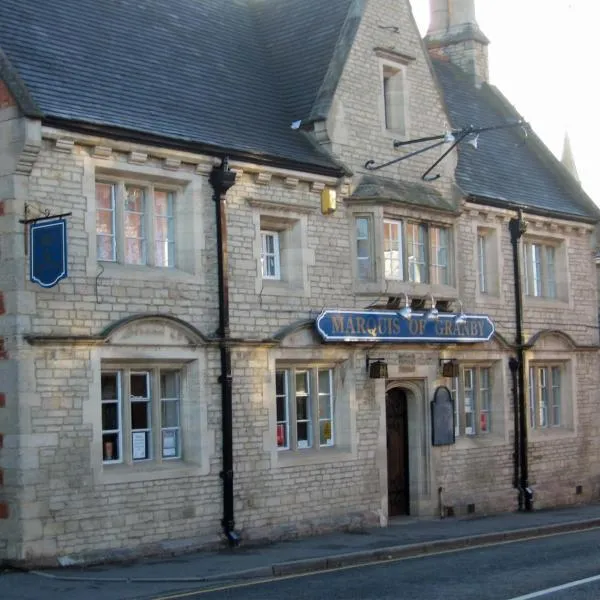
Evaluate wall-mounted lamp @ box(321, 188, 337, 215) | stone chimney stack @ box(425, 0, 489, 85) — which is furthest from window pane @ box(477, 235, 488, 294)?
stone chimney stack @ box(425, 0, 489, 85)

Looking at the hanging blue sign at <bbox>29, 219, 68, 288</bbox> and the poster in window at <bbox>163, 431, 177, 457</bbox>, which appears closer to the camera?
the hanging blue sign at <bbox>29, 219, 68, 288</bbox>

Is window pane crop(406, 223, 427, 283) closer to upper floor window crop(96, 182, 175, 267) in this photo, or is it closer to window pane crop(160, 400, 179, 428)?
upper floor window crop(96, 182, 175, 267)

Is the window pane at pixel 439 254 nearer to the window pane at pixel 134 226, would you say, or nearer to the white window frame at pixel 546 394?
the white window frame at pixel 546 394

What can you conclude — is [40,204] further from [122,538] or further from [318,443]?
[318,443]

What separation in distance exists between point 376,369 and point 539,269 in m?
7.53

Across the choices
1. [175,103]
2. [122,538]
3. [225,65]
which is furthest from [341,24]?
[122,538]

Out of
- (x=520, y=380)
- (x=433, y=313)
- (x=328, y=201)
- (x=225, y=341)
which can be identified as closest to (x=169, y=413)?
(x=225, y=341)

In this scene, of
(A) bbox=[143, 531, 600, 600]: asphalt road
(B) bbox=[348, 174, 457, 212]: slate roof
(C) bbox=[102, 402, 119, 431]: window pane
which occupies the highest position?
(B) bbox=[348, 174, 457, 212]: slate roof

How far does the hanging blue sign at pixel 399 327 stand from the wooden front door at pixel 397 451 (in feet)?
4.61

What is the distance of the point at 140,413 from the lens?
1845 centimetres

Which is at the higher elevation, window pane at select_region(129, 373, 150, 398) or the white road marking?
window pane at select_region(129, 373, 150, 398)

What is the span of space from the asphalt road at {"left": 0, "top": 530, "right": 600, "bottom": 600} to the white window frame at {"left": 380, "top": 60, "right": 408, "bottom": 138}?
29.9 ft

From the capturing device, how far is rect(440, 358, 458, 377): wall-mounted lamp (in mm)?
23781

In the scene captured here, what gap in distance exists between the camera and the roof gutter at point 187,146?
17078 millimetres
